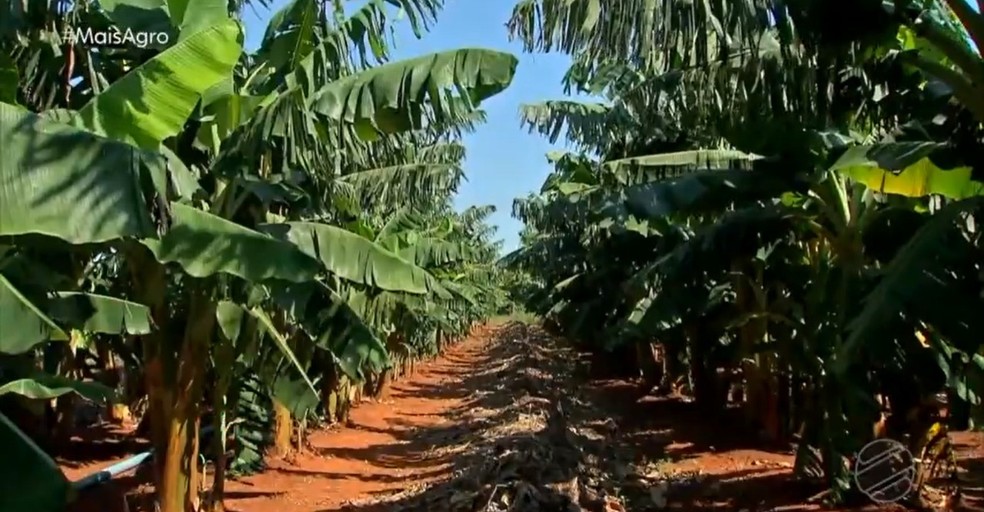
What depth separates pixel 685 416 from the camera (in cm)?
1688

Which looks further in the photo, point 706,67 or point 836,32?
point 706,67

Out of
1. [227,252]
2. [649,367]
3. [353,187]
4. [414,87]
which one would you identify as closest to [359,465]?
[353,187]

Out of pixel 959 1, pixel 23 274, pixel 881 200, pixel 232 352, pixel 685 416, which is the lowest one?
pixel 685 416

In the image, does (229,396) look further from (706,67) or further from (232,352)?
(706,67)

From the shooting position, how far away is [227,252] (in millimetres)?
6043

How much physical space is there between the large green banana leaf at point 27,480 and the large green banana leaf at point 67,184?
2.86 ft

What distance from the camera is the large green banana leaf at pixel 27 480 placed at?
10.3 feet

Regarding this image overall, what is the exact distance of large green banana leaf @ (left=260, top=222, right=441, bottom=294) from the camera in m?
7.24

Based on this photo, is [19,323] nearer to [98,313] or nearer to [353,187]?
[98,313]

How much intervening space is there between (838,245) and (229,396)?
6949 millimetres

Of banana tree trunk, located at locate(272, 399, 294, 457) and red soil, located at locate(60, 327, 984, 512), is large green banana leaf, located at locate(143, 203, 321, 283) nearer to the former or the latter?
red soil, located at locate(60, 327, 984, 512)

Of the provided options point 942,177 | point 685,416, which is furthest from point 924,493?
point 685,416

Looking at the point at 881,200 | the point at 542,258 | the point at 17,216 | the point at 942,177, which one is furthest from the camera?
the point at 542,258

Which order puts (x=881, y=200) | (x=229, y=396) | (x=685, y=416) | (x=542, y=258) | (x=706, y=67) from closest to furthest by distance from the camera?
(x=706, y=67), (x=881, y=200), (x=229, y=396), (x=685, y=416), (x=542, y=258)
